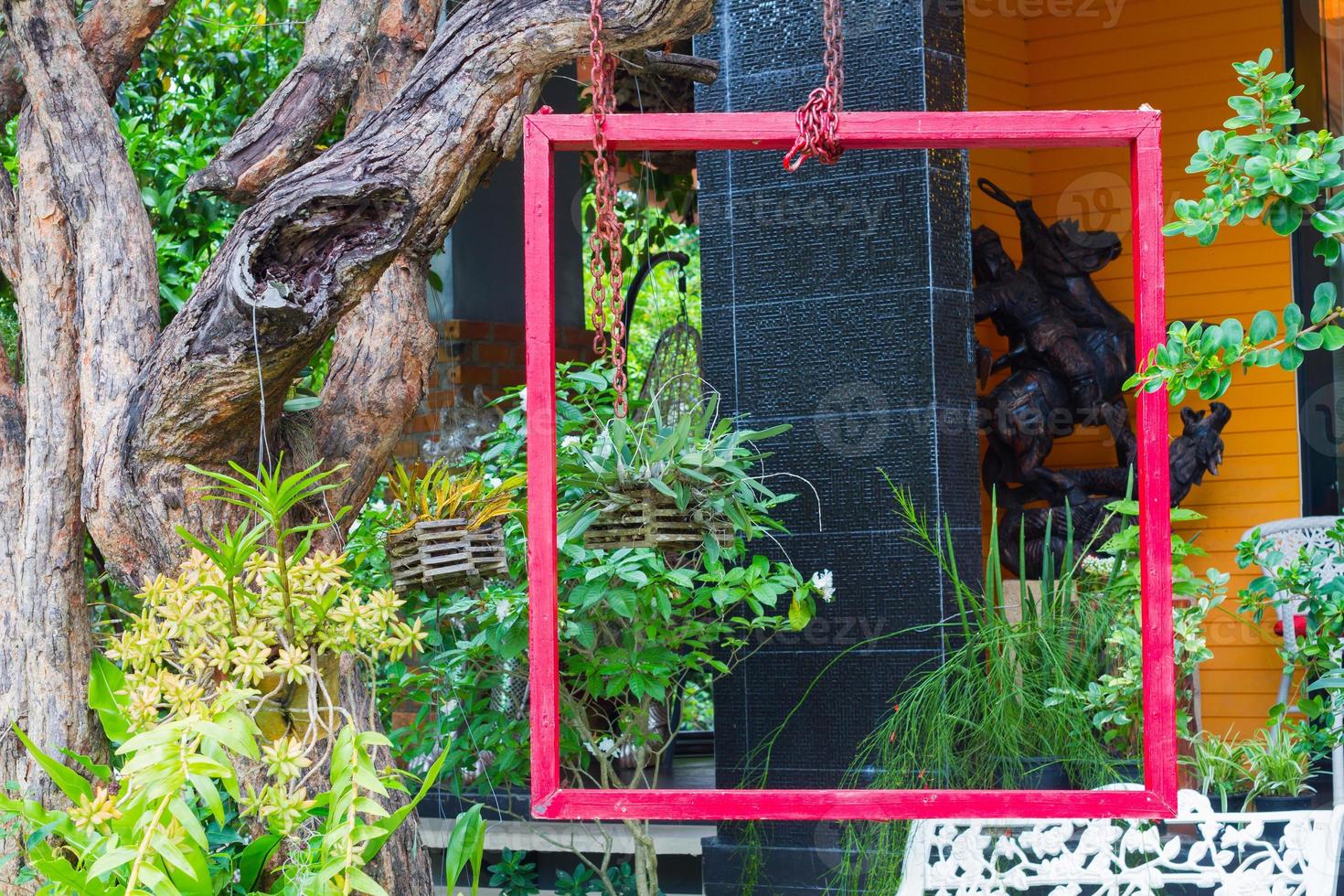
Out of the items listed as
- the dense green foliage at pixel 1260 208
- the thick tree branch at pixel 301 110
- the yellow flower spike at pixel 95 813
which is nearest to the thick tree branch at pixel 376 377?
the thick tree branch at pixel 301 110

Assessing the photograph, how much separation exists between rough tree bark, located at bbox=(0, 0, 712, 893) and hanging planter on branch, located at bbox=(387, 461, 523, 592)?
0.14 m

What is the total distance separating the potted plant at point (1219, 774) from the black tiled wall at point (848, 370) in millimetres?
653

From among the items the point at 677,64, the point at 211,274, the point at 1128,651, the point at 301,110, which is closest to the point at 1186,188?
the point at 677,64

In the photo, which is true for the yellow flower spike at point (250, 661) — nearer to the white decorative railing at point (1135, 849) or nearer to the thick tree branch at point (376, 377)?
the thick tree branch at point (376, 377)

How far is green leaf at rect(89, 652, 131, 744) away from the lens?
2.28 meters

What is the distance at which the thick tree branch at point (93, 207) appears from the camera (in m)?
2.54

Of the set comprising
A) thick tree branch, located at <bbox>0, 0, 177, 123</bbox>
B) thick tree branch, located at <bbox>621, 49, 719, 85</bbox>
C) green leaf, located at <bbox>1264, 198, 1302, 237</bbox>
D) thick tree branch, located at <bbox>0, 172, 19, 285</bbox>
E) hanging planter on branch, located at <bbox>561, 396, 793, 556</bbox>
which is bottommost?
hanging planter on branch, located at <bbox>561, 396, 793, 556</bbox>

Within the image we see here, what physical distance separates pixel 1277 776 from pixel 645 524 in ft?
5.54

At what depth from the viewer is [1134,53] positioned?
5305mm

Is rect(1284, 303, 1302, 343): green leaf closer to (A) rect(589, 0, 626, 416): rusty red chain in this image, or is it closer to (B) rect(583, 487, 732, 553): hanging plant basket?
(A) rect(589, 0, 626, 416): rusty red chain

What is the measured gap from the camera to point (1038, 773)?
123 inches

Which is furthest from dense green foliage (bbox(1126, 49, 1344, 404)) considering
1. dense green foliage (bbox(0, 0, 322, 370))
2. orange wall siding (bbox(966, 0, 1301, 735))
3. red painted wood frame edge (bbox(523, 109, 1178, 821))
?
orange wall siding (bbox(966, 0, 1301, 735))

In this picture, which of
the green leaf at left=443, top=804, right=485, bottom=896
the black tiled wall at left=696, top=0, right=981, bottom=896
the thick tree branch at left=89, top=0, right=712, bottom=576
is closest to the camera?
the thick tree branch at left=89, top=0, right=712, bottom=576

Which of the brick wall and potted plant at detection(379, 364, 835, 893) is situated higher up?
the brick wall
